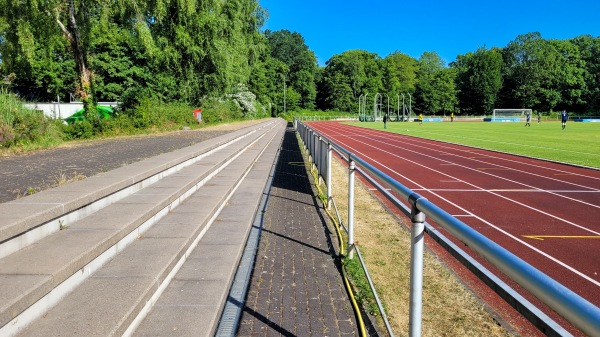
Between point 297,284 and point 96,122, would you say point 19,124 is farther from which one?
point 297,284

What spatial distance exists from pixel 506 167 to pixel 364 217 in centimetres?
950

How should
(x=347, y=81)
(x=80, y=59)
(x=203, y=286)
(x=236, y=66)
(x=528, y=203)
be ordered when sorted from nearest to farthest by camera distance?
(x=203, y=286) → (x=528, y=203) → (x=80, y=59) → (x=236, y=66) → (x=347, y=81)

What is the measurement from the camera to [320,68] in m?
123

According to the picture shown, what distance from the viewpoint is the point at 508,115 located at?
83.2 m

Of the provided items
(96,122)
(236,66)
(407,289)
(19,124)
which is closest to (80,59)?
(96,122)

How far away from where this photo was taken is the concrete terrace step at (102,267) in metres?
2.59

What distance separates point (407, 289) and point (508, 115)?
8981 cm

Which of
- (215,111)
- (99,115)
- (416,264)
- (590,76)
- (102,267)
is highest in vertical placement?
(590,76)

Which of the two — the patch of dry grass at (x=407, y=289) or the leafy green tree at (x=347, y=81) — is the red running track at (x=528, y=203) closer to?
the patch of dry grass at (x=407, y=289)

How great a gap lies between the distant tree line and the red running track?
557 inches

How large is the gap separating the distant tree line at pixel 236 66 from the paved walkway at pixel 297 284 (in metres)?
15.4

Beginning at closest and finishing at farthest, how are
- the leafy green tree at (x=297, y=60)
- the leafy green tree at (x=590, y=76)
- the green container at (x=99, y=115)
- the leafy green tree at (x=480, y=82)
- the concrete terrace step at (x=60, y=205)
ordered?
the concrete terrace step at (x=60, y=205)
the green container at (x=99, y=115)
the leafy green tree at (x=590, y=76)
the leafy green tree at (x=480, y=82)
the leafy green tree at (x=297, y=60)

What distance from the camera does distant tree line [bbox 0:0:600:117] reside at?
730 inches

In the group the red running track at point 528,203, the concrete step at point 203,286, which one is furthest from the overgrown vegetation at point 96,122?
the red running track at point 528,203
